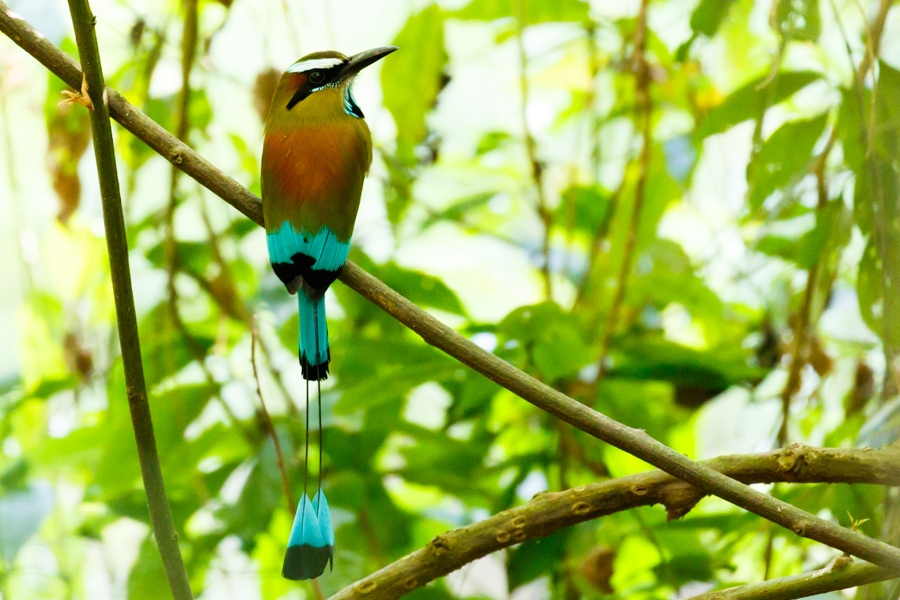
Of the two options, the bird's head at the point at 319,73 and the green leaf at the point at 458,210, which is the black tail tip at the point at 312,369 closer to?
the bird's head at the point at 319,73

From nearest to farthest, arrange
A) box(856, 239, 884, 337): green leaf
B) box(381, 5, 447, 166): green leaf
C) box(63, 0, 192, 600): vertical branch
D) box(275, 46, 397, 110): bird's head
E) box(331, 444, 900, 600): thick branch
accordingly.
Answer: box(63, 0, 192, 600): vertical branch, box(331, 444, 900, 600): thick branch, box(856, 239, 884, 337): green leaf, box(275, 46, 397, 110): bird's head, box(381, 5, 447, 166): green leaf

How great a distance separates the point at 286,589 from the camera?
1712 millimetres

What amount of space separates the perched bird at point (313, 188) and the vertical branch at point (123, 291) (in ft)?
0.45

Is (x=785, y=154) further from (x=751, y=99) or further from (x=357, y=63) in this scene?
(x=357, y=63)

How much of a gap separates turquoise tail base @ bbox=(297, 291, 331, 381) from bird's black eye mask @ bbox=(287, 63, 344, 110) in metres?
0.37

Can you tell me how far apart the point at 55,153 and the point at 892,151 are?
1.65 metres

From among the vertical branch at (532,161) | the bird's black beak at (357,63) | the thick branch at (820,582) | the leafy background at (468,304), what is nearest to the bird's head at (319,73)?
the bird's black beak at (357,63)

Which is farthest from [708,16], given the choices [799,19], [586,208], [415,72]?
[586,208]

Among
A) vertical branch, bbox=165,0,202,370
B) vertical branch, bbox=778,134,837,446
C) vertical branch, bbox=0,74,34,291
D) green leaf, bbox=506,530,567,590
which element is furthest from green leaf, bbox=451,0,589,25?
green leaf, bbox=506,530,567,590

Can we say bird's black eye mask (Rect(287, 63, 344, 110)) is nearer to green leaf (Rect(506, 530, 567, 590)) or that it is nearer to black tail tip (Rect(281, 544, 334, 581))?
black tail tip (Rect(281, 544, 334, 581))

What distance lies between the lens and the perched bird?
3.49 feet

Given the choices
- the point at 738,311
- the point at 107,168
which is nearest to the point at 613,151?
the point at 738,311

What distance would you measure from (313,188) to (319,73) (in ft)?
0.82

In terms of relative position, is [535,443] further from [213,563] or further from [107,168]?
[107,168]
